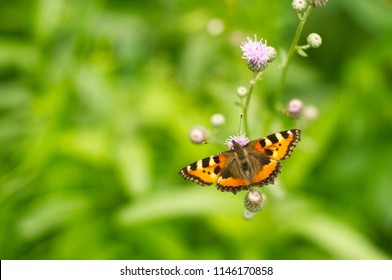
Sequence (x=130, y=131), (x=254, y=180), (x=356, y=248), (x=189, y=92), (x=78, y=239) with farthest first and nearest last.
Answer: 1. (x=189, y=92)
2. (x=130, y=131)
3. (x=78, y=239)
4. (x=356, y=248)
5. (x=254, y=180)

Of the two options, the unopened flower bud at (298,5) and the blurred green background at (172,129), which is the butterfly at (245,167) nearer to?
the unopened flower bud at (298,5)

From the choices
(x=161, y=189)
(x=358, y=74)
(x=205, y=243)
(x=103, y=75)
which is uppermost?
(x=103, y=75)

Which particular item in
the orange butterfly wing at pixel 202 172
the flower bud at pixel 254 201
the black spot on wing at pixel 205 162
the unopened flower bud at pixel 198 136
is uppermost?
the unopened flower bud at pixel 198 136

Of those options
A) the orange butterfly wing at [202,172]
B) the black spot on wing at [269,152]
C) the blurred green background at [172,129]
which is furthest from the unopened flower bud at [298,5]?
the blurred green background at [172,129]

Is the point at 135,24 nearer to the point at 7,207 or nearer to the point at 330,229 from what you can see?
the point at 7,207

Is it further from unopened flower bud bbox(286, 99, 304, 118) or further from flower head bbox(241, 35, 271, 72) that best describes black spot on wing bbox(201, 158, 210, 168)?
unopened flower bud bbox(286, 99, 304, 118)

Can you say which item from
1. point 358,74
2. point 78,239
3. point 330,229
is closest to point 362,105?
point 358,74

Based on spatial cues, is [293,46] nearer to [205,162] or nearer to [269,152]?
[269,152]
